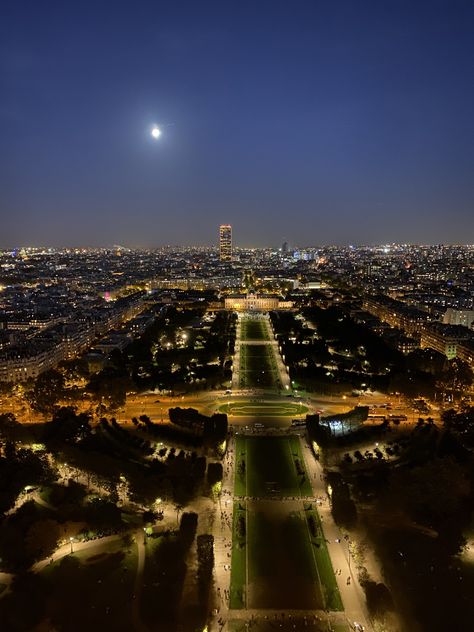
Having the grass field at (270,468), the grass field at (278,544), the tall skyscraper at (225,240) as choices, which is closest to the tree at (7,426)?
the grass field at (270,468)

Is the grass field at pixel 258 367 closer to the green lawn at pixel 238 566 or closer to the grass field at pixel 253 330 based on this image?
the grass field at pixel 253 330

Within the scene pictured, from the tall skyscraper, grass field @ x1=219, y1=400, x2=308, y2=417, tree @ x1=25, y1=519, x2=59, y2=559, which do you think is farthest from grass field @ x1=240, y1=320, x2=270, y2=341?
the tall skyscraper

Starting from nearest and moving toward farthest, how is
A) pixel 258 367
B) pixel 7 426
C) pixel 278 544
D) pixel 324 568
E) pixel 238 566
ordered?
pixel 324 568 → pixel 238 566 → pixel 278 544 → pixel 7 426 → pixel 258 367

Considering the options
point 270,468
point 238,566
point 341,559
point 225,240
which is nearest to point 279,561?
point 238,566

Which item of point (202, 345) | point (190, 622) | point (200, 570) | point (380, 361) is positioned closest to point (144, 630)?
point (190, 622)

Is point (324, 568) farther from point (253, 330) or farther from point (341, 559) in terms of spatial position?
point (253, 330)

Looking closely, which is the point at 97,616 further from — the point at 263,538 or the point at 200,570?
the point at 263,538
